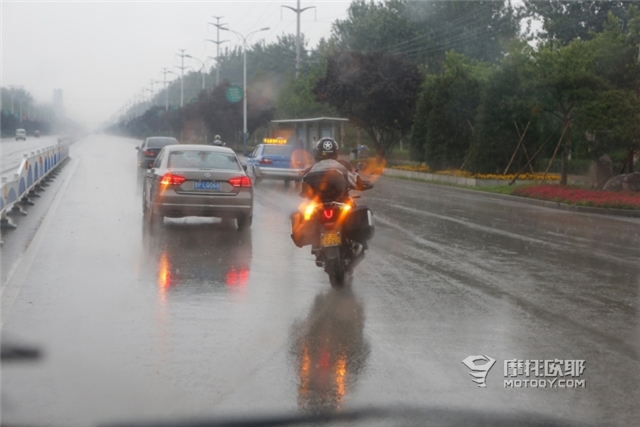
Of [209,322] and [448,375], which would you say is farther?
[209,322]

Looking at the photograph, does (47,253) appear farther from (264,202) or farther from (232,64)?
(232,64)

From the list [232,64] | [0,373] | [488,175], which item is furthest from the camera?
[232,64]

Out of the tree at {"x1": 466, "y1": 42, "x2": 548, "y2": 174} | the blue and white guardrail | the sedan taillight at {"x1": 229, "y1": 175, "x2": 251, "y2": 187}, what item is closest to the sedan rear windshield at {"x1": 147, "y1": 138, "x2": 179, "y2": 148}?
the blue and white guardrail

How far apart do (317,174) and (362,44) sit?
72348 mm

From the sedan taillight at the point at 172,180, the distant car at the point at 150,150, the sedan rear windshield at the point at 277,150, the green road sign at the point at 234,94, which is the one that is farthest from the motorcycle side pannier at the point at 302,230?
the green road sign at the point at 234,94

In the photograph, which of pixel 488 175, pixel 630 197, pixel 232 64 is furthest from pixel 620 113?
pixel 232 64

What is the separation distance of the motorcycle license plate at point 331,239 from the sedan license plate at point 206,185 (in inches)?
217

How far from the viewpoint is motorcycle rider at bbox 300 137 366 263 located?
31.5 ft

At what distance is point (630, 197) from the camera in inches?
854

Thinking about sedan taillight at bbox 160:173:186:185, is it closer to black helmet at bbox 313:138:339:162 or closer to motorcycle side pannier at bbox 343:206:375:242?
black helmet at bbox 313:138:339:162

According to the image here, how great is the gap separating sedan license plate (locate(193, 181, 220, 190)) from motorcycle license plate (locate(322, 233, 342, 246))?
5.52 meters

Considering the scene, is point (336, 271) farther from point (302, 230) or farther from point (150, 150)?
point (150, 150)

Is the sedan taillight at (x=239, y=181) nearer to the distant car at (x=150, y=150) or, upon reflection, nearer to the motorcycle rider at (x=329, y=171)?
the motorcycle rider at (x=329, y=171)

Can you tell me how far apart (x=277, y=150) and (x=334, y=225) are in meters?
21.3
